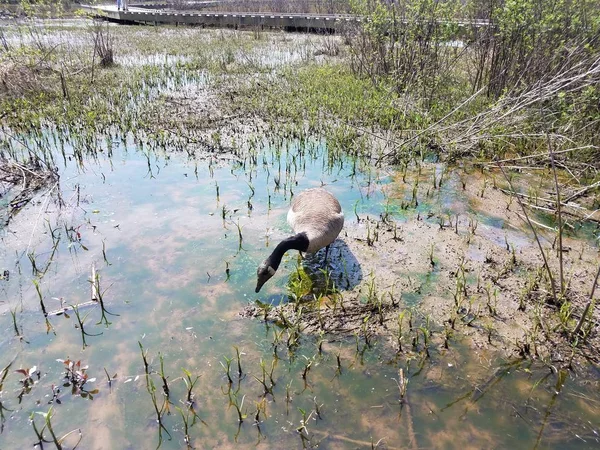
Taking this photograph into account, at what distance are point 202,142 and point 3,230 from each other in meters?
3.87

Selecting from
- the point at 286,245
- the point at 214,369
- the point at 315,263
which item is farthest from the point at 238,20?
the point at 214,369

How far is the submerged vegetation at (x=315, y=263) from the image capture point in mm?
3479

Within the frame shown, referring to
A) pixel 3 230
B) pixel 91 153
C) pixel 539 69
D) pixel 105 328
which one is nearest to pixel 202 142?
pixel 91 153

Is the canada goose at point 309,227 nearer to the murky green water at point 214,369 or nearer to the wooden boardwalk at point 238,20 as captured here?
the murky green water at point 214,369

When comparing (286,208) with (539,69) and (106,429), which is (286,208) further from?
(539,69)

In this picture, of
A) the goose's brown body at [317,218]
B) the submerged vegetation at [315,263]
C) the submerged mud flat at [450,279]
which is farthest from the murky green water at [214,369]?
the goose's brown body at [317,218]

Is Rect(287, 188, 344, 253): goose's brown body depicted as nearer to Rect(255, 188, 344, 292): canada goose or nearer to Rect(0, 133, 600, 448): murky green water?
Rect(255, 188, 344, 292): canada goose

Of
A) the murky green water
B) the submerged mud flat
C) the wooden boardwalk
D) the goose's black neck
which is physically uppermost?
the wooden boardwalk

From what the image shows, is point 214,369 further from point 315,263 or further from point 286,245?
point 315,263

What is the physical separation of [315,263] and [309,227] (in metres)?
0.63

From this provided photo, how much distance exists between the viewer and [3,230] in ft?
19.0

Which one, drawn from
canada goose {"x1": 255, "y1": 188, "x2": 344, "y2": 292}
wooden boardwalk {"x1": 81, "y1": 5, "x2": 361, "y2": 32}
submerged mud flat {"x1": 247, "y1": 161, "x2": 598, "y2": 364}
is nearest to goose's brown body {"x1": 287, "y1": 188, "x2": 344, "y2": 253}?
canada goose {"x1": 255, "y1": 188, "x2": 344, "y2": 292}

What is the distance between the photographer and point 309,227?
4852mm

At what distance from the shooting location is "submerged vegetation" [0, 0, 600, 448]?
11.4ft
